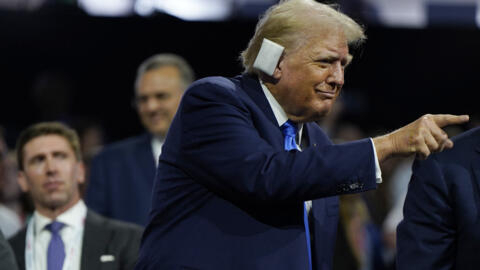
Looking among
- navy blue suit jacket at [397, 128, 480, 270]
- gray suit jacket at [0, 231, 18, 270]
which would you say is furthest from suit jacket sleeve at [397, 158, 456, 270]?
gray suit jacket at [0, 231, 18, 270]

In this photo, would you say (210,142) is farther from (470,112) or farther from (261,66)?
(470,112)

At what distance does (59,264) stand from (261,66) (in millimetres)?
1535

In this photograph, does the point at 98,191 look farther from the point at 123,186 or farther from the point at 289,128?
the point at 289,128

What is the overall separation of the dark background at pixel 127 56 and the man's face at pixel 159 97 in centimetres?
243

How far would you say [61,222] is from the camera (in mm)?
3584

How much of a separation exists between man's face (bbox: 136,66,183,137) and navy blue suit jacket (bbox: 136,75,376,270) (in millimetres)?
1940

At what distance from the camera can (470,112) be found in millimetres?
7770

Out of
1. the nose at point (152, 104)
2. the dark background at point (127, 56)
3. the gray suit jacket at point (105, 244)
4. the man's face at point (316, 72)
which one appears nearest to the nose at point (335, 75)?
the man's face at point (316, 72)

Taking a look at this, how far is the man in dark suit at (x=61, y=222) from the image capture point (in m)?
3.44

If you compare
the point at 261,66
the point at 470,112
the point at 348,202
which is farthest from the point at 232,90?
the point at 470,112

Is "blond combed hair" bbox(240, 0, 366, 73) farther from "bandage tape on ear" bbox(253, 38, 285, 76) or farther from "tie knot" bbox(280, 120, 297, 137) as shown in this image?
"tie knot" bbox(280, 120, 297, 137)

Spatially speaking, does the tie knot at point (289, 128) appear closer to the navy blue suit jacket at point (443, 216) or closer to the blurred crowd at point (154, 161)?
the navy blue suit jacket at point (443, 216)

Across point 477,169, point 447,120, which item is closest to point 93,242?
point 477,169

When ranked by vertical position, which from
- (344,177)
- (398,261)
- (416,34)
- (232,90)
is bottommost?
(416,34)
